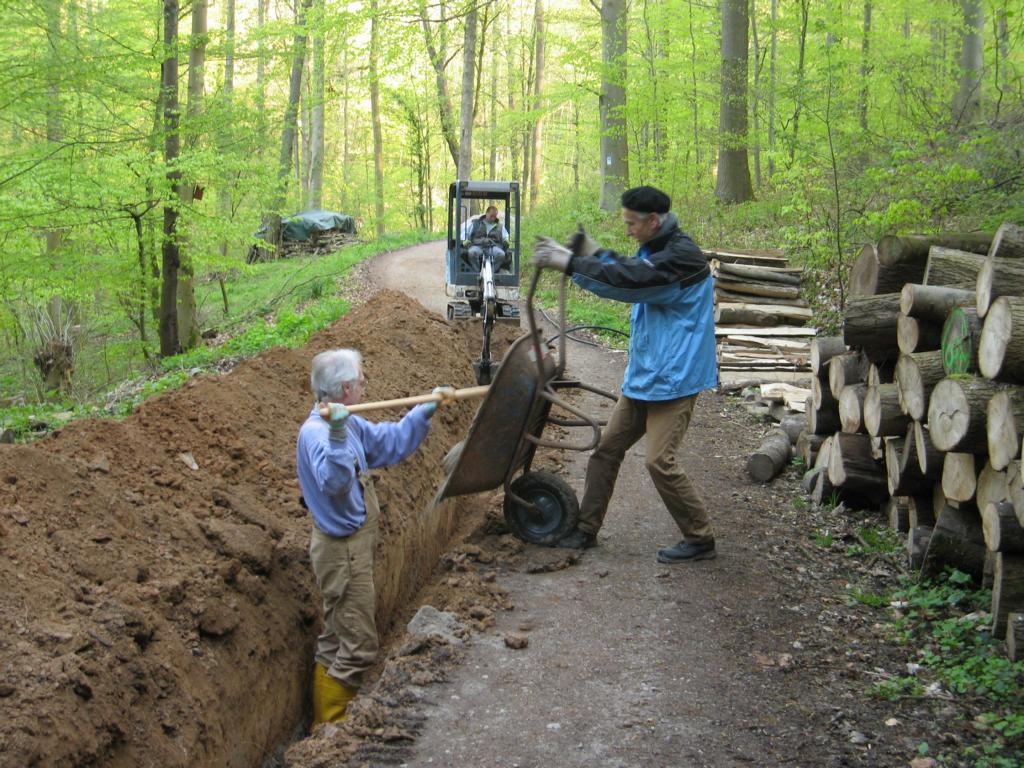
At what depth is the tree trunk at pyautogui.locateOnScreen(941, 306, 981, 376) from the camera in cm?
501

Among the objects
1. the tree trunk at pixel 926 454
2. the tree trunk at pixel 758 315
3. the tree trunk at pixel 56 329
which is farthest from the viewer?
the tree trunk at pixel 758 315

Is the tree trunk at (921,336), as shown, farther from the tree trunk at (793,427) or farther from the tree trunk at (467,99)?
the tree trunk at (467,99)

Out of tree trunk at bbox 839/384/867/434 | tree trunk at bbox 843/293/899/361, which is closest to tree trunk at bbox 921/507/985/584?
tree trunk at bbox 839/384/867/434

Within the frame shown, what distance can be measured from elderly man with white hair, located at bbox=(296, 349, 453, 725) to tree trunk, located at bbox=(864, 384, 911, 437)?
3.12 meters

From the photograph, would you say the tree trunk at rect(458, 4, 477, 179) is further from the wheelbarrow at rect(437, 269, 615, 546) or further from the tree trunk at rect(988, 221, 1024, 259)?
the tree trunk at rect(988, 221, 1024, 259)

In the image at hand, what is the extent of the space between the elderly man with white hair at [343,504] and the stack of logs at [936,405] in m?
2.88

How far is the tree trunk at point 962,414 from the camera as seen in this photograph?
479 centimetres

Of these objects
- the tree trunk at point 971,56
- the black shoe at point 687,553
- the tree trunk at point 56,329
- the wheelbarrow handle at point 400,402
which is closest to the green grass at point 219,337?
the tree trunk at point 56,329

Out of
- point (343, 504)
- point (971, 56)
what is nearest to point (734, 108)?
point (971, 56)

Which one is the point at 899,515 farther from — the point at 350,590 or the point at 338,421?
the point at 338,421

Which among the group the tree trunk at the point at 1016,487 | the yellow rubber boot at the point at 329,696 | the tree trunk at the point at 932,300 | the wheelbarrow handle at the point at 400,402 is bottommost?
the yellow rubber boot at the point at 329,696

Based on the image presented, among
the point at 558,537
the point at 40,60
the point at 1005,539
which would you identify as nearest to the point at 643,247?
the point at 558,537

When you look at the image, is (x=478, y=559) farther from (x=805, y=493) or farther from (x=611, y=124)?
(x=611, y=124)

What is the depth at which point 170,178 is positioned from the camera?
39.1ft
